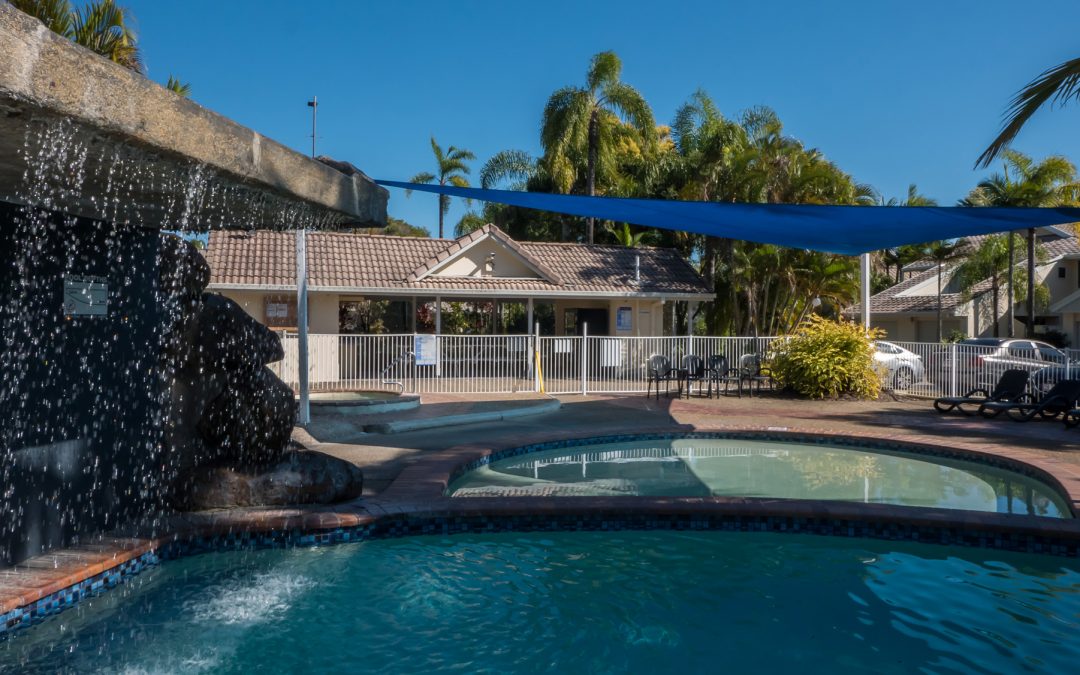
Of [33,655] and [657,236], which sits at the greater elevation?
[657,236]

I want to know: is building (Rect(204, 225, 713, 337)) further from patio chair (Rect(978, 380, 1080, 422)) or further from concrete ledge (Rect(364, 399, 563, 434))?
patio chair (Rect(978, 380, 1080, 422))

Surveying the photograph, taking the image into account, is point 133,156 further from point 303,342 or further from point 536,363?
point 536,363

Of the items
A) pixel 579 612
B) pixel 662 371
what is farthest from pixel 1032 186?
pixel 579 612

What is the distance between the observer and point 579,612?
4.96 m

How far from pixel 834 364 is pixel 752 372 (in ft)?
6.35

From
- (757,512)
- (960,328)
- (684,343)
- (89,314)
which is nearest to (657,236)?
(684,343)

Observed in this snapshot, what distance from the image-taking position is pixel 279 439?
6.60 meters

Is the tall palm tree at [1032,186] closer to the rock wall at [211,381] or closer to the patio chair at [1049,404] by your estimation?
the patio chair at [1049,404]

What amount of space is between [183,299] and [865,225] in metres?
7.42

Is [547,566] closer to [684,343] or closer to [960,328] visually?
[684,343]

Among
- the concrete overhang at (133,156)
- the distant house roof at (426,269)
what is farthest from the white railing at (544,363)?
the concrete overhang at (133,156)

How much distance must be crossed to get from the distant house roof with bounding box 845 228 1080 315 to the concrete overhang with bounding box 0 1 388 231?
125 feet

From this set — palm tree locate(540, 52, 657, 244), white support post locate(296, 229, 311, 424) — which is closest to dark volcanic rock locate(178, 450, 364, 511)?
white support post locate(296, 229, 311, 424)

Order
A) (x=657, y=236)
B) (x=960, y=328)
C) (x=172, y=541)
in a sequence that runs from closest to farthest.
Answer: (x=172, y=541) → (x=657, y=236) → (x=960, y=328)
